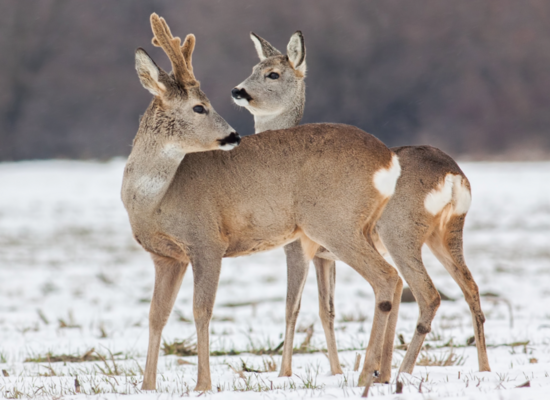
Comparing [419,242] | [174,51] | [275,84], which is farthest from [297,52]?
[419,242]

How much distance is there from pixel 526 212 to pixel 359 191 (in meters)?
22.1

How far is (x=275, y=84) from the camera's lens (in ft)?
27.4

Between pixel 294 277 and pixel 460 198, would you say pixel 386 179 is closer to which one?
pixel 460 198

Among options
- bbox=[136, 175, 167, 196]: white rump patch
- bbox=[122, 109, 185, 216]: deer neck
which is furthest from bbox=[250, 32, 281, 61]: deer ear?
bbox=[136, 175, 167, 196]: white rump patch

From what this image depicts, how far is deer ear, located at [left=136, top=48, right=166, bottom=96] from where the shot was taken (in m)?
5.80

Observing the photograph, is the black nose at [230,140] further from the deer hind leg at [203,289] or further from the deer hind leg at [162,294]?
the deer hind leg at [162,294]

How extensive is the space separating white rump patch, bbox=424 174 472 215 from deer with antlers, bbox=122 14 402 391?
0.69 meters

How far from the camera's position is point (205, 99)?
19.8ft

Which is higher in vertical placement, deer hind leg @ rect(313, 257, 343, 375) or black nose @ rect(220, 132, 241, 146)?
black nose @ rect(220, 132, 241, 146)

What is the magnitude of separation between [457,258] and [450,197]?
559mm

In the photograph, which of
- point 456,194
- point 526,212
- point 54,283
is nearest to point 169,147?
point 456,194

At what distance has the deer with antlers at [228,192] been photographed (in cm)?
571

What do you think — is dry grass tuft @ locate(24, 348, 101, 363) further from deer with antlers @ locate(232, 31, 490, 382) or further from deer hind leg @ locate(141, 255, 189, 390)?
deer with antlers @ locate(232, 31, 490, 382)

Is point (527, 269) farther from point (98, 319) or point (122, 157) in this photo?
point (122, 157)
